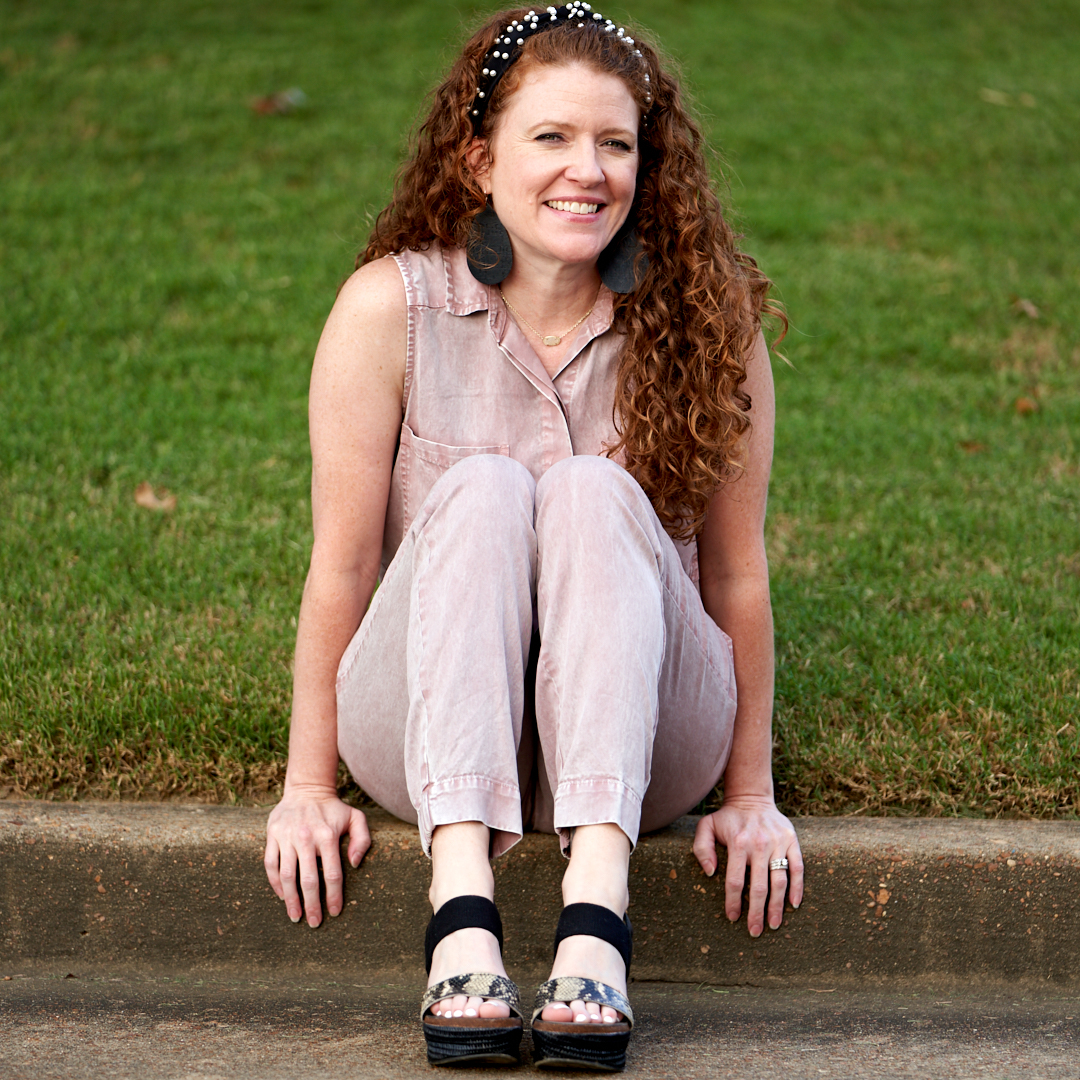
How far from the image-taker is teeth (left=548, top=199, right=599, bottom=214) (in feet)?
7.79

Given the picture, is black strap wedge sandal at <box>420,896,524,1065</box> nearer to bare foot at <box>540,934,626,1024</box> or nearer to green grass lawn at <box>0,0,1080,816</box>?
bare foot at <box>540,934,626,1024</box>

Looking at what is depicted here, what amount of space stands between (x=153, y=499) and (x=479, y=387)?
6.09 feet

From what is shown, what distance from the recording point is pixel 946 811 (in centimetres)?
260

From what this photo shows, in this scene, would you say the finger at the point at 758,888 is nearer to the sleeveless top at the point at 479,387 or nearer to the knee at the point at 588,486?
the sleeveless top at the point at 479,387

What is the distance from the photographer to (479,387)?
2.47 meters

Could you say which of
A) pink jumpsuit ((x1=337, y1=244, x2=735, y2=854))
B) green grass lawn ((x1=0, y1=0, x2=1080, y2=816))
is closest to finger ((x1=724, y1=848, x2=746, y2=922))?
pink jumpsuit ((x1=337, y1=244, x2=735, y2=854))

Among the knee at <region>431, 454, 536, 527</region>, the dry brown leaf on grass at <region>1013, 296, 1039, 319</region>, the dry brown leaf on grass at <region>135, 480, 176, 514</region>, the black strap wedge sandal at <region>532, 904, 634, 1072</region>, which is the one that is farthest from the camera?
the dry brown leaf on grass at <region>1013, 296, 1039, 319</region>

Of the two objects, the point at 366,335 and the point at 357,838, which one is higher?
the point at 366,335

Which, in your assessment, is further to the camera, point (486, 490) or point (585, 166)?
point (585, 166)

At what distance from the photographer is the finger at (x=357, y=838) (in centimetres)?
236

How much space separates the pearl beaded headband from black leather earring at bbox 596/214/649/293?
256 mm

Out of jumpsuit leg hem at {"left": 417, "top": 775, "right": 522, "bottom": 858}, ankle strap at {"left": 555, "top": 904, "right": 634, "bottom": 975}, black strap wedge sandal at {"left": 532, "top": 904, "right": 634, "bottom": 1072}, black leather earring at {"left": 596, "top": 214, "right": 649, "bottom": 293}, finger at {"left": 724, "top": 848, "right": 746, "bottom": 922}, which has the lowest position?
finger at {"left": 724, "top": 848, "right": 746, "bottom": 922}

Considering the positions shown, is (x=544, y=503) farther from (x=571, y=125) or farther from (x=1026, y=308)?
(x=1026, y=308)

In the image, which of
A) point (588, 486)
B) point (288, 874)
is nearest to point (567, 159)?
point (588, 486)
